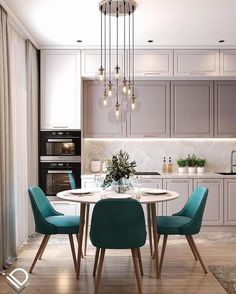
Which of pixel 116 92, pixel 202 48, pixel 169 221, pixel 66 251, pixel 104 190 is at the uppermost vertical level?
pixel 202 48

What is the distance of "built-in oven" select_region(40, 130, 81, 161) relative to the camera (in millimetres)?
4793

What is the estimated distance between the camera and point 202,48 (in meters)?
4.90

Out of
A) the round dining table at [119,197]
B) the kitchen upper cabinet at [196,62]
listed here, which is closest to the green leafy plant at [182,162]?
the kitchen upper cabinet at [196,62]

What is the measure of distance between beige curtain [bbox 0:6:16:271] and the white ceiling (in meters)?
0.51

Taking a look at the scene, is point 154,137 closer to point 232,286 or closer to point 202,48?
point 202,48

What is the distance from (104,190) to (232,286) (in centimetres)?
150

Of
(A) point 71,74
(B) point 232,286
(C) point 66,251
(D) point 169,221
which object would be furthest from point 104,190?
(A) point 71,74

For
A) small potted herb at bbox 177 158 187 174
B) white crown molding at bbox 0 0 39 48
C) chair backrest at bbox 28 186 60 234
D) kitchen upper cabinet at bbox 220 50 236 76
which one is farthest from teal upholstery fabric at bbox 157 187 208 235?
white crown molding at bbox 0 0 39 48

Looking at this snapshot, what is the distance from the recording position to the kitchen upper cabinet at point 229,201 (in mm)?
4789

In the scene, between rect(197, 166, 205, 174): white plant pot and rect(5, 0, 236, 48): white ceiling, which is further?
rect(197, 166, 205, 174): white plant pot

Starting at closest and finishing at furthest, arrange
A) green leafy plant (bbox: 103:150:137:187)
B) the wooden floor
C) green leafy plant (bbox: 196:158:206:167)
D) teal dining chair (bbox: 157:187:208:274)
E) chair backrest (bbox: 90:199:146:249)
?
chair backrest (bbox: 90:199:146:249)
the wooden floor
teal dining chair (bbox: 157:187:208:274)
green leafy plant (bbox: 103:150:137:187)
green leafy plant (bbox: 196:158:206:167)

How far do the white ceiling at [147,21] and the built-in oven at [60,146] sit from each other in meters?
1.32

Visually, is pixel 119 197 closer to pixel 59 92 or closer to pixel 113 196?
pixel 113 196

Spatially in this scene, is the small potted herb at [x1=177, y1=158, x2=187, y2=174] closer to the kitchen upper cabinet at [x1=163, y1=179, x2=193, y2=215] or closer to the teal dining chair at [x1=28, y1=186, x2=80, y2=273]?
the kitchen upper cabinet at [x1=163, y1=179, x2=193, y2=215]
